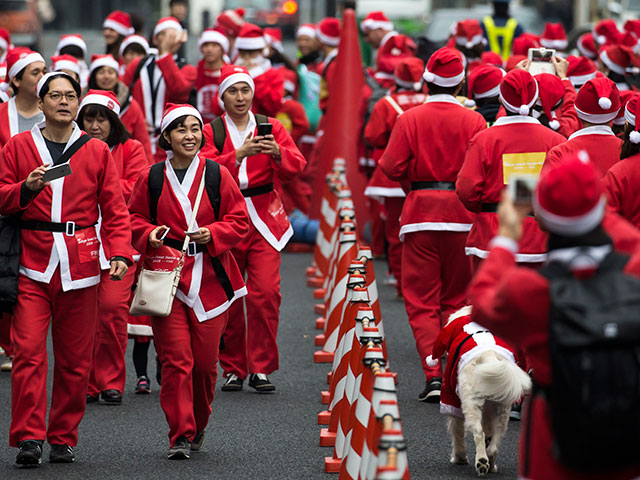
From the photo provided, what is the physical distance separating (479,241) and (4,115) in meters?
3.47

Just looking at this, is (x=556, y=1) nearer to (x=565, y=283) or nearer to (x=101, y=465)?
(x=101, y=465)

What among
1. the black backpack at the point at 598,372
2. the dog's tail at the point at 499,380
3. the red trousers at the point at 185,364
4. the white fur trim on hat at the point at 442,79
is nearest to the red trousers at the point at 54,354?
→ the red trousers at the point at 185,364

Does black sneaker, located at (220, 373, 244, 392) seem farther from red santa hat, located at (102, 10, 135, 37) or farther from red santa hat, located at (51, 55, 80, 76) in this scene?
red santa hat, located at (102, 10, 135, 37)

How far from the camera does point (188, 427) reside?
7336mm

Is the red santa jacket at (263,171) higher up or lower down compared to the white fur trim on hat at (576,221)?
lower down

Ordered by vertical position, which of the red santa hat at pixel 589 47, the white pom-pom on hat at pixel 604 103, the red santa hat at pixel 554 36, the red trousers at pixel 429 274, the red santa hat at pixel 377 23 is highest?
the white pom-pom on hat at pixel 604 103

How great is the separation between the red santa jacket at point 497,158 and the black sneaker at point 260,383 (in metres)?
1.92

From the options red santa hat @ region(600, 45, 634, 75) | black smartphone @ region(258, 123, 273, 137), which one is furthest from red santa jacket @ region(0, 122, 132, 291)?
red santa hat @ region(600, 45, 634, 75)

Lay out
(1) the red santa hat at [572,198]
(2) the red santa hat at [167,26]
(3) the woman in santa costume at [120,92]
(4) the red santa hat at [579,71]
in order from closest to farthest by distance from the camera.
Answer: (1) the red santa hat at [572,198] → (3) the woman in santa costume at [120,92] → (4) the red santa hat at [579,71] → (2) the red santa hat at [167,26]

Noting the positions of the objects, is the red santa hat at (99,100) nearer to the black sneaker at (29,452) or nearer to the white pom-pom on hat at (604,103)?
the black sneaker at (29,452)

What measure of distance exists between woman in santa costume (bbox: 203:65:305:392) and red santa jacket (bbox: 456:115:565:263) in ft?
4.78

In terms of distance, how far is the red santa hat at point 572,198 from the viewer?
4.20 m

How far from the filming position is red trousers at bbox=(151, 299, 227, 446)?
7.24 metres

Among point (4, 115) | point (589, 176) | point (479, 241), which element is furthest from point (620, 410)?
point (4, 115)
